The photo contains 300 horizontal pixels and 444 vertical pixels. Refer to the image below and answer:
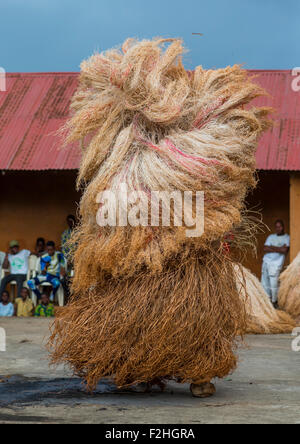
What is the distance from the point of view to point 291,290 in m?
11.2

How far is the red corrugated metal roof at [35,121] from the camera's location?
41.8ft

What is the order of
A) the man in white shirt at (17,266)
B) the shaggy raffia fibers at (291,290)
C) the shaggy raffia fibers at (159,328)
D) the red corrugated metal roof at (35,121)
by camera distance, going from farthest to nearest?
the man in white shirt at (17,266)
the red corrugated metal roof at (35,121)
the shaggy raffia fibers at (291,290)
the shaggy raffia fibers at (159,328)

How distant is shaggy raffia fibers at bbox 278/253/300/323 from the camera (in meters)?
11.1

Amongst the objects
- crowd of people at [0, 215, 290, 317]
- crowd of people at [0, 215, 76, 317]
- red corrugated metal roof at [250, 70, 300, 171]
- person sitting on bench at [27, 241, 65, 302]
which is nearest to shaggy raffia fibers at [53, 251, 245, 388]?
red corrugated metal roof at [250, 70, 300, 171]

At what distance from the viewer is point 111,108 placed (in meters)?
5.45

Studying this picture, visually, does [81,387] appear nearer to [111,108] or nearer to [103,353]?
[103,353]

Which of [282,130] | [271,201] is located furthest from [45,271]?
[282,130]

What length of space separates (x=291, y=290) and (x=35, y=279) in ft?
15.5

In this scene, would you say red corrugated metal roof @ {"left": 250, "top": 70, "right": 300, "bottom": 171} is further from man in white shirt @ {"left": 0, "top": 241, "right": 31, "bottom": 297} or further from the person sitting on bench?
man in white shirt @ {"left": 0, "top": 241, "right": 31, "bottom": 297}

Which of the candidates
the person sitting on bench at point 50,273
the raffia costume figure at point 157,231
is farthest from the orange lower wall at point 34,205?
the raffia costume figure at point 157,231

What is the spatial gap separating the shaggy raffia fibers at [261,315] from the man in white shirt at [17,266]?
4.70 metres

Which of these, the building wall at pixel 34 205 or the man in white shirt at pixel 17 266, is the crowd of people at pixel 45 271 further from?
the building wall at pixel 34 205

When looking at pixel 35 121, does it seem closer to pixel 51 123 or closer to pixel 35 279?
pixel 51 123
